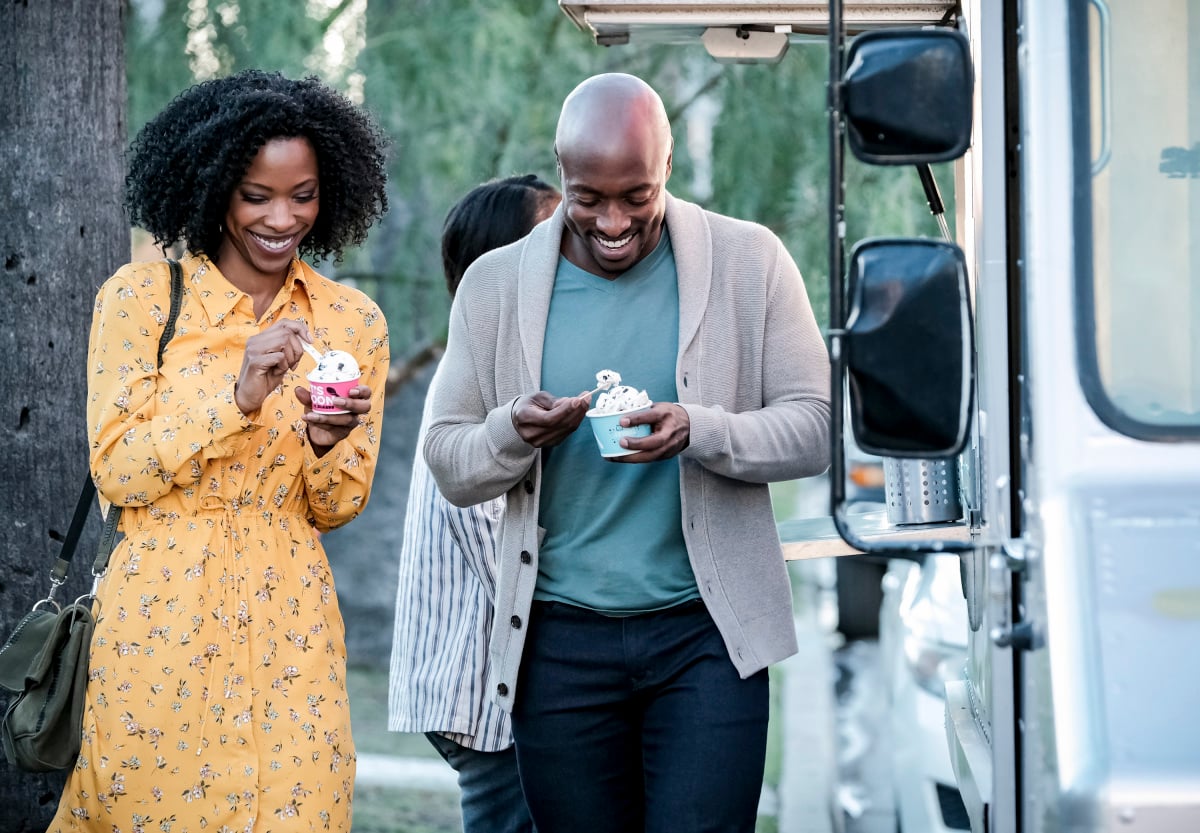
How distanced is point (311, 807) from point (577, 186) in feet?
4.55

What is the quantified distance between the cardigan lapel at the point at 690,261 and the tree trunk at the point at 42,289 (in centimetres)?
174

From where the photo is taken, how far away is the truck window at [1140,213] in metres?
2.27

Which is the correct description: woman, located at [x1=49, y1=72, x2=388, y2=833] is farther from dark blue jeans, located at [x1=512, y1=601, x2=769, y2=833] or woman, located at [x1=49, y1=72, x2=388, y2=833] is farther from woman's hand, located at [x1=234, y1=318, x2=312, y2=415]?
dark blue jeans, located at [x1=512, y1=601, x2=769, y2=833]

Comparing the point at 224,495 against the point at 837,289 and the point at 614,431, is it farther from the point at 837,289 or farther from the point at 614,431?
the point at 837,289

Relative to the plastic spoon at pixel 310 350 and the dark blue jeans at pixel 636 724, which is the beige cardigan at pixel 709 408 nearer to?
the dark blue jeans at pixel 636 724

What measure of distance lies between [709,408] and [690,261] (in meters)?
0.33

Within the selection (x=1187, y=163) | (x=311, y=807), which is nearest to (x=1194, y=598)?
(x=1187, y=163)

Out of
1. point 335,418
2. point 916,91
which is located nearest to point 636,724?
point 335,418

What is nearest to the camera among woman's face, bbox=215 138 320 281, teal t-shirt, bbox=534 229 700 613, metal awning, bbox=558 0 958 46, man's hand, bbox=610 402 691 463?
man's hand, bbox=610 402 691 463

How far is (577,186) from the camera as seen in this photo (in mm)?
2947

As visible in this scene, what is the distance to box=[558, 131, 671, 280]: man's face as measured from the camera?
291cm

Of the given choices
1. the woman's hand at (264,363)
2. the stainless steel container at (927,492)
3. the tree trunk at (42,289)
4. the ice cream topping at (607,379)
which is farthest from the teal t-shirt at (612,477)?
the tree trunk at (42,289)

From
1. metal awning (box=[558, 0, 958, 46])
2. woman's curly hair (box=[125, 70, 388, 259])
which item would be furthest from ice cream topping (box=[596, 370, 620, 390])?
metal awning (box=[558, 0, 958, 46])

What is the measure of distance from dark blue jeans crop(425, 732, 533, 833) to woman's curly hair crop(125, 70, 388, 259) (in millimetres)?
1263
